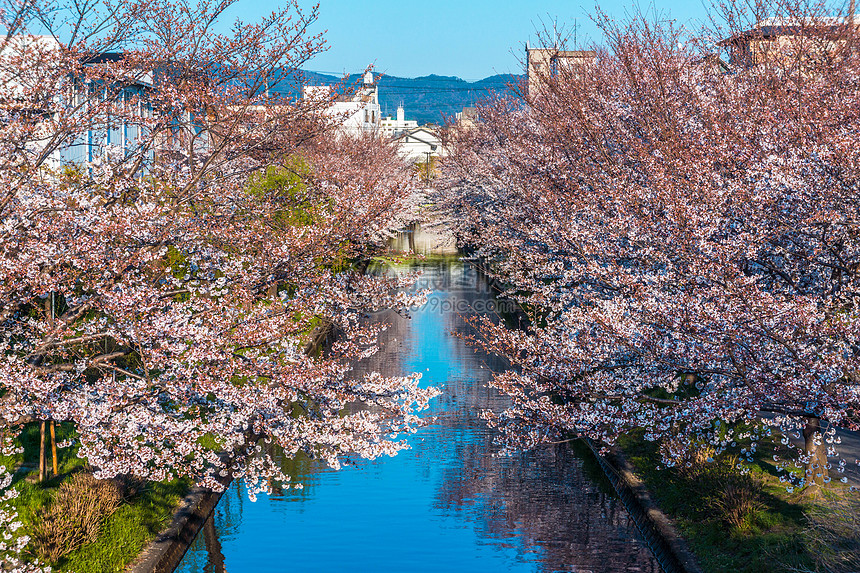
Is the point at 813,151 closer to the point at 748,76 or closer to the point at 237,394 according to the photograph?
the point at 237,394

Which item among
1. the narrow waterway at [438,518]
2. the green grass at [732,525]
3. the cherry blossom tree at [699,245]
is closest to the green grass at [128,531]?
the narrow waterway at [438,518]

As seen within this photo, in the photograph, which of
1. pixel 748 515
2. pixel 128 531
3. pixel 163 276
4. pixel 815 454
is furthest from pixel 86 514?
pixel 815 454

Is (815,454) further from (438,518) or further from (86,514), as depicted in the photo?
(86,514)

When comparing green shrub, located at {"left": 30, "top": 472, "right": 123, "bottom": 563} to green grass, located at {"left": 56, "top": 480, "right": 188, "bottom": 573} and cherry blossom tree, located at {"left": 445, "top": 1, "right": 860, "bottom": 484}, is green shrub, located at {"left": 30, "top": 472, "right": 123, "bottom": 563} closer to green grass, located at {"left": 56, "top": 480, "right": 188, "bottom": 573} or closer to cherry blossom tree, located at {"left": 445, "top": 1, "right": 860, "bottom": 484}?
green grass, located at {"left": 56, "top": 480, "right": 188, "bottom": 573}

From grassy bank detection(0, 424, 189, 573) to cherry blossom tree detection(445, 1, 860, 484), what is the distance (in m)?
5.77

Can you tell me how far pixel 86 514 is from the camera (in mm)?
10664

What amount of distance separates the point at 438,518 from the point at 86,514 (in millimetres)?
5753

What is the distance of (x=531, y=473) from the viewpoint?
16328 mm

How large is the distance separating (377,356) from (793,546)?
61.6 ft

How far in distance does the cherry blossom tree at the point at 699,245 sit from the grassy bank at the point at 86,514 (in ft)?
18.9

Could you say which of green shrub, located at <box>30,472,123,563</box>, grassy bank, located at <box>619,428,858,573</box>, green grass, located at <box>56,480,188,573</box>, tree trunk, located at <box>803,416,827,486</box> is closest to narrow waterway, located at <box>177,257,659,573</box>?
green grass, located at <box>56,480,188,573</box>

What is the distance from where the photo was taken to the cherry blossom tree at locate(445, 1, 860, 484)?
8.68 meters

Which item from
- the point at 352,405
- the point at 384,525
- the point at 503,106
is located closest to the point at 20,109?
the point at 384,525

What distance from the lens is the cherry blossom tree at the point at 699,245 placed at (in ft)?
28.5
